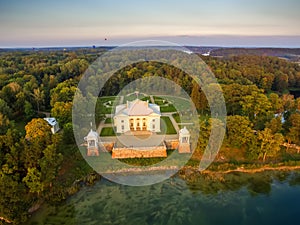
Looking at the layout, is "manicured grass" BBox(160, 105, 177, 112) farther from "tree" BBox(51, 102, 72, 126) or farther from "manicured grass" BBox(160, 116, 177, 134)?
"tree" BBox(51, 102, 72, 126)

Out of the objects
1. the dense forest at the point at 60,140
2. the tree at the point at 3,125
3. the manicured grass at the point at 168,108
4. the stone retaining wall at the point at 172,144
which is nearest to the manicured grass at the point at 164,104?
the manicured grass at the point at 168,108

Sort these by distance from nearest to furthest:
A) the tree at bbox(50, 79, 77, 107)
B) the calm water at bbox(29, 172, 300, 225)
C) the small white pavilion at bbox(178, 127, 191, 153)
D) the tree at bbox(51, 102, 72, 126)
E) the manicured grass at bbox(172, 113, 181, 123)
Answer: the calm water at bbox(29, 172, 300, 225)
the small white pavilion at bbox(178, 127, 191, 153)
the tree at bbox(51, 102, 72, 126)
the manicured grass at bbox(172, 113, 181, 123)
the tree at bbox(50, 79, 77, 107)

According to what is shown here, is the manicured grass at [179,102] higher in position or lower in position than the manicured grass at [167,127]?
higher

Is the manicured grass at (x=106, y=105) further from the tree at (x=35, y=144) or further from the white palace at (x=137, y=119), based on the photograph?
the tree at (x=35, y=144)

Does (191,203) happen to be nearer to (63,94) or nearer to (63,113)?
(63,113)

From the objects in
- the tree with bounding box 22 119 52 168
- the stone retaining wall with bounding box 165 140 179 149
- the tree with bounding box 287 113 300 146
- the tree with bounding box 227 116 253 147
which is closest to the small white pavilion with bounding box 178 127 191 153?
the stone retaining wall with bounding box 165 140 179 149

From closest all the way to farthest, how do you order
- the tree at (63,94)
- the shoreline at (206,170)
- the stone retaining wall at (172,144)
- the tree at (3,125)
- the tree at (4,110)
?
the shoreline at (206,170), the tree at (3,125), the stone retaining wall at (172,144), the tree at (4,110), the tree at (63,94)

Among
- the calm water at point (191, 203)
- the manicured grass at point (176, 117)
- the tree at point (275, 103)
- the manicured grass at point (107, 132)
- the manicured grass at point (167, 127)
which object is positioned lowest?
the calm water at point (191, 203)
